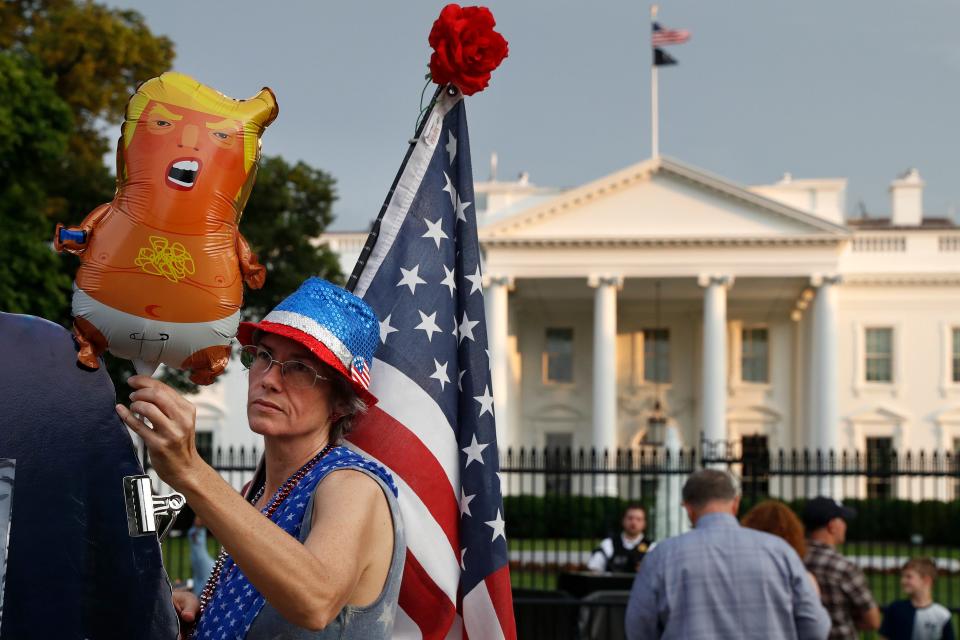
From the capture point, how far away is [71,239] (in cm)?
158

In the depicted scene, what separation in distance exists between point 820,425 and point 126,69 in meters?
28.4

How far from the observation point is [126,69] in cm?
2144

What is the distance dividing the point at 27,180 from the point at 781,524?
15.9m

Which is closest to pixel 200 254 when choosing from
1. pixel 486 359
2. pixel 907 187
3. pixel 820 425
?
pixel 486 359

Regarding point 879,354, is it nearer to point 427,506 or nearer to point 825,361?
point 825,361

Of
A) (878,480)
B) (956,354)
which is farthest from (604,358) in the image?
(956,354)

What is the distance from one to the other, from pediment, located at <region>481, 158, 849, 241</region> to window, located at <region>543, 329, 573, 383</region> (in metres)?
5.33

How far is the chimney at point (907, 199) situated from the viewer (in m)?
49.2

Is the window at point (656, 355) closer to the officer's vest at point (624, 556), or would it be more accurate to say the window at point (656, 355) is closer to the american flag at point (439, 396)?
the officer's vest at point (624, 556)

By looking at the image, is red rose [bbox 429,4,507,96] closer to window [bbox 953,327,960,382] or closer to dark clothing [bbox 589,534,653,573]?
dark clothing [bbox 589,534,653,573]

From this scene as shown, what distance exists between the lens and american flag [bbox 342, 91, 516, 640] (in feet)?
9.04

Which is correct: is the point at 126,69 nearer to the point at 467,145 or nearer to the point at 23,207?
the point at 23,207

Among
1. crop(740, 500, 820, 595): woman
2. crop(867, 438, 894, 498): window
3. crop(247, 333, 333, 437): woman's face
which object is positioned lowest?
crop(867, 438, 894, 498): window

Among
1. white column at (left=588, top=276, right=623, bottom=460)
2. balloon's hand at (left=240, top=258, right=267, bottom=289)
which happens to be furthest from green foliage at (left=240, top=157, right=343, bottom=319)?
balloon's hand at (left=240, top=258, right=267, bottom=289)
